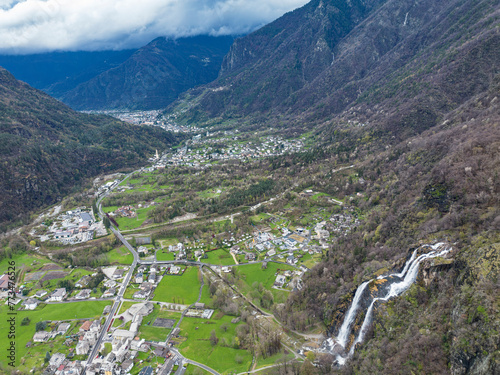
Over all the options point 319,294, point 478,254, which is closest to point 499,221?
point 478,254

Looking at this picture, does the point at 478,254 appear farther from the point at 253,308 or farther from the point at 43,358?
the point at 43,358

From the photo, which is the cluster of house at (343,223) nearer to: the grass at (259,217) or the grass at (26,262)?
the grass at (259,217)

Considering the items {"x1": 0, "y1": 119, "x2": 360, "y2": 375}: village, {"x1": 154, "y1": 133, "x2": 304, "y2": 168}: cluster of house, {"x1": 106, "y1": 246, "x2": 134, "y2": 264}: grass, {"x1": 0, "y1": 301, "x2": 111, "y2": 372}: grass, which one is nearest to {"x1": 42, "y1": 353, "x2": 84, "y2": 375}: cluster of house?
{"x1": 0, "y1": 119, "x2": 360, "y2": 375}: village

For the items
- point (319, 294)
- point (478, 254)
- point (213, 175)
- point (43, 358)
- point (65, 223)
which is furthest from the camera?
point (213, 175)

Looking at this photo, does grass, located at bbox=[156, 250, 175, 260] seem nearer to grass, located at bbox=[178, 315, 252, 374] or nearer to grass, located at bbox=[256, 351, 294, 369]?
grass, located at bbox=[178, 315, 252, 374]

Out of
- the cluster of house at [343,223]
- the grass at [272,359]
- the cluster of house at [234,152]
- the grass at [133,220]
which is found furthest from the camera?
the cluster of house at [234,152]

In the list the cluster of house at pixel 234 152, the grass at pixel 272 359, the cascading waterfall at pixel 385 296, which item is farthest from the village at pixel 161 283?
the cluster of house at pixel 234 152
